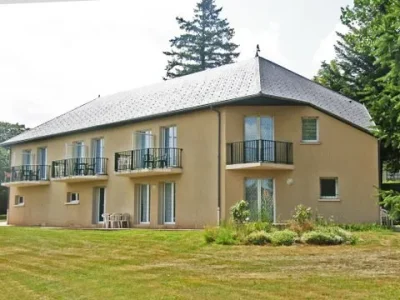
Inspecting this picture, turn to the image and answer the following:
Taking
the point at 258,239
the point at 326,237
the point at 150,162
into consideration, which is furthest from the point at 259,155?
the point at 326,237

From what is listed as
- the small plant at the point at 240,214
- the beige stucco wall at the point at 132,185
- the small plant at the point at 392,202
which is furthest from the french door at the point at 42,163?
the small plant at the point at 392,202

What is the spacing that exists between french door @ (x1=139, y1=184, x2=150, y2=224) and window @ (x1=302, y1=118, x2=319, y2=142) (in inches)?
290

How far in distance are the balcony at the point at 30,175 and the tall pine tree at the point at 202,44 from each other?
21.6 m

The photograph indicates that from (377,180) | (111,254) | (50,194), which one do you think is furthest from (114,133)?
(111,254)

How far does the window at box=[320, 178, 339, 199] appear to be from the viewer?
22.0m

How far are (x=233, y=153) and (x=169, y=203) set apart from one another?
4.03 metres

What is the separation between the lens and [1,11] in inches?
184

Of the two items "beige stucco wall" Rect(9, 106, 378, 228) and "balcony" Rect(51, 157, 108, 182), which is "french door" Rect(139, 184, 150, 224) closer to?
"beige stucco wall" Rect(9, 106, 378, 228)

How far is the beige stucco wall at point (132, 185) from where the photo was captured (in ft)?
72.1

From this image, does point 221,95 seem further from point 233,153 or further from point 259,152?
point 259,152

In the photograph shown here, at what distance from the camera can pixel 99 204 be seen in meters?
27.1

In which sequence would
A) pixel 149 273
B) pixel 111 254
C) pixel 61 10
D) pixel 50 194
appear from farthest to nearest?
1. pixel 50 194
2. pixel 111 254
3. pixel 149 273
4. pixel 61 10

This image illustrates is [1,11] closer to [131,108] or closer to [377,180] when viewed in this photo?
[377,180]

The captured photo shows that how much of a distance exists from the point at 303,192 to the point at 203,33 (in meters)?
31.7
